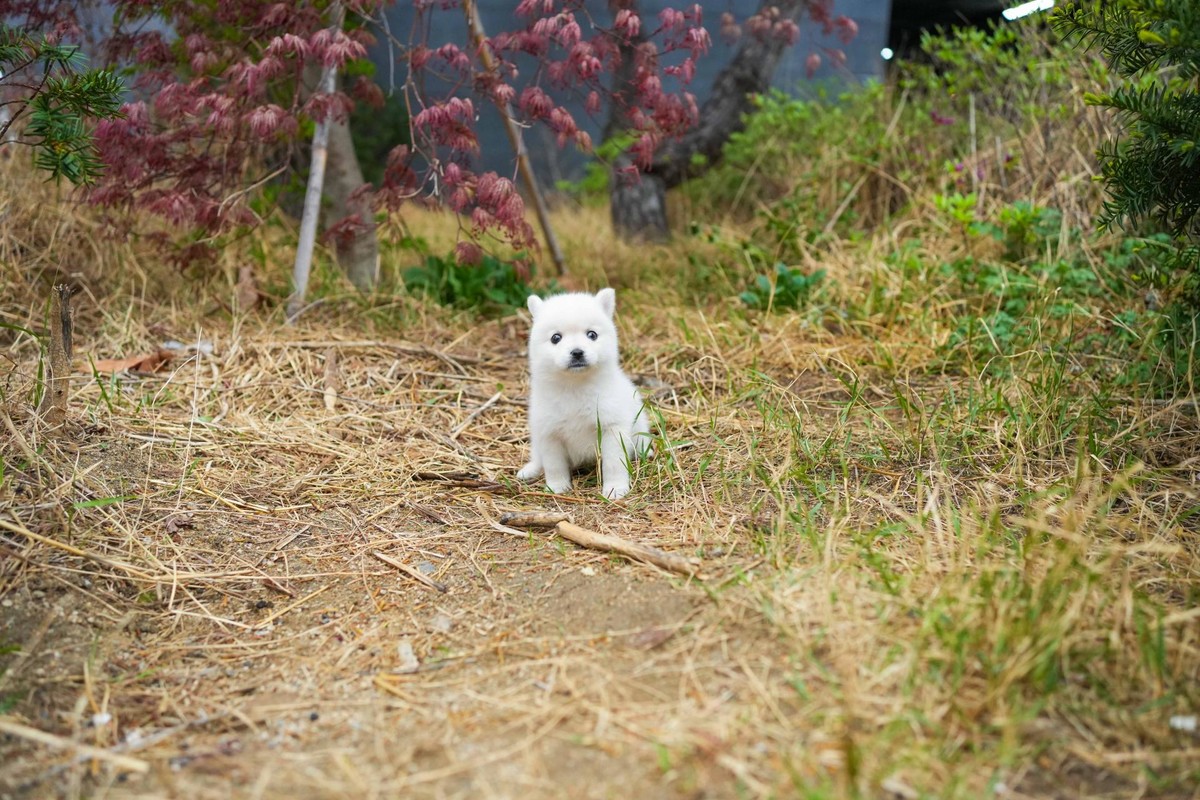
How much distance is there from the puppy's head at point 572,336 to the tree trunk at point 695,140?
355 centimetres

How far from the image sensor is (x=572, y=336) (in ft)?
10.6

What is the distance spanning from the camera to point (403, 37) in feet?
26.8

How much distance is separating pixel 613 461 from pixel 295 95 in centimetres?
258

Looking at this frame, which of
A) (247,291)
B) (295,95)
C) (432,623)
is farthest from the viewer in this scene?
(247,291)

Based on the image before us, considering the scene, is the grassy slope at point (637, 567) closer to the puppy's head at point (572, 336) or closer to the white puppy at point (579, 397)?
the white puppy at point (579, 397)

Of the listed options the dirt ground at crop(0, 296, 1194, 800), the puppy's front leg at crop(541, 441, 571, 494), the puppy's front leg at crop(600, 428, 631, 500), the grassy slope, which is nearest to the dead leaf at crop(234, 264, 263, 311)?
the grassy slope

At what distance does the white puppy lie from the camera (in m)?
3.22

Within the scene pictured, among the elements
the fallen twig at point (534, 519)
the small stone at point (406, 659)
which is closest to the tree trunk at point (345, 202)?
the fallen twig at point (534, 519)

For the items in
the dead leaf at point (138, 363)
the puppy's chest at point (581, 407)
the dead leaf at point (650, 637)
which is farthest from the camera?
the dead leaf at point (138, 363)

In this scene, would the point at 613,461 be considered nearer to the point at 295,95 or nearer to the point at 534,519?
the point at 534,519

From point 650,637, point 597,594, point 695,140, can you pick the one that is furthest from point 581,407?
point 695,140

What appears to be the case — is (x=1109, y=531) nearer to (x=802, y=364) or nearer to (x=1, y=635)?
(x=802, y=364)

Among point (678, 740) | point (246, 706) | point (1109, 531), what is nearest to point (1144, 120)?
point (1109, 531)

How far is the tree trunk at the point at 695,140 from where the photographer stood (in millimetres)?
6863
